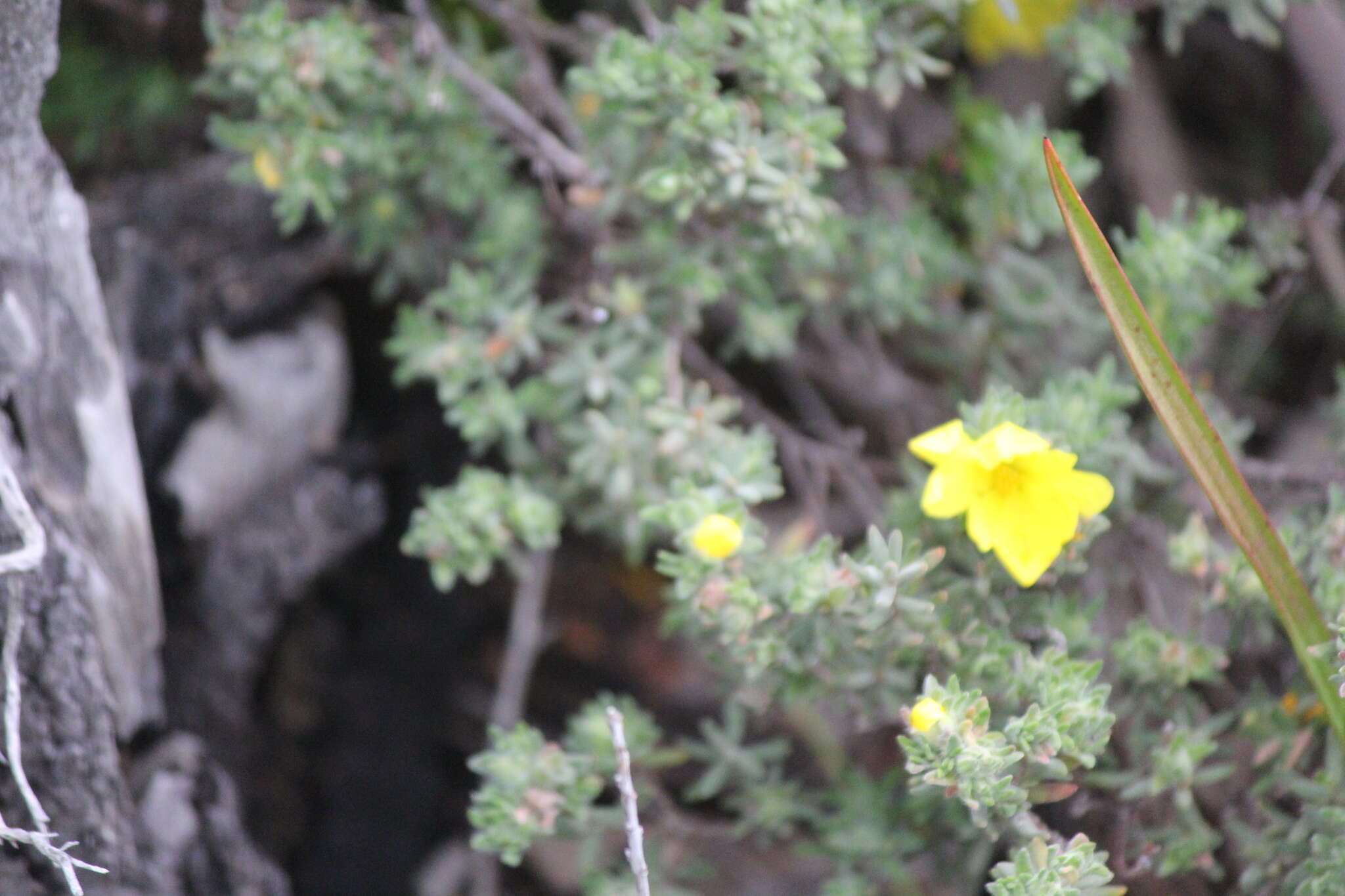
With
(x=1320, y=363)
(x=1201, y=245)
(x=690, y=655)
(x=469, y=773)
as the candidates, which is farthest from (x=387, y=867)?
(x=1320, y=363)

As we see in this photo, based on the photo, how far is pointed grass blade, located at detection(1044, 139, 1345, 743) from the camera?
5.31ft

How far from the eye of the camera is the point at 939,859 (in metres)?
1.99

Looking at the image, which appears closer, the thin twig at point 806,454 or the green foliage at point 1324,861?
the green foliage at point 1324,861

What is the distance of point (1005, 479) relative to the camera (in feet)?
5.23

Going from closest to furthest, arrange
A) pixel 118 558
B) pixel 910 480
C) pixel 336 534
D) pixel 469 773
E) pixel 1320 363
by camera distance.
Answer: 1. pixel 118 558
2. pixel 910 480
3. pixel 336 534
4. pixel 469 773
5. pixel 1320 363

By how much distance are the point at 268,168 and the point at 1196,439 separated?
1.72 meters

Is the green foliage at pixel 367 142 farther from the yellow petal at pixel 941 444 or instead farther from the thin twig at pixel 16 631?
the yellow petal at pixel 941 444

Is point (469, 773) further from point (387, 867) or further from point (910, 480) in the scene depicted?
point (910, 480)

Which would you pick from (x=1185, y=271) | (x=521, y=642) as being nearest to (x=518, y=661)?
(x=521, y=642)

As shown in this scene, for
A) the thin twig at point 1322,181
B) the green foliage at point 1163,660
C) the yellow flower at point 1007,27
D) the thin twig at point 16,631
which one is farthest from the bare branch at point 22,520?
the thin twig at point 1322,181

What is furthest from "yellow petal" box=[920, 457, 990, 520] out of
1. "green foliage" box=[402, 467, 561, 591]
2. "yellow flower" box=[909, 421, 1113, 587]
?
"green foliage" box=[402, 467, 561, 591]

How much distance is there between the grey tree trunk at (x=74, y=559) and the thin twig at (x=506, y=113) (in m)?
0.73

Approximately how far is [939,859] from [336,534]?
149 cm

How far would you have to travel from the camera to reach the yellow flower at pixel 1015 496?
62.1 inches
